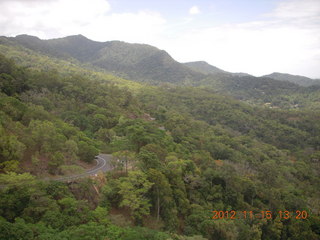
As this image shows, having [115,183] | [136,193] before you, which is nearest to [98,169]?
[115,183]

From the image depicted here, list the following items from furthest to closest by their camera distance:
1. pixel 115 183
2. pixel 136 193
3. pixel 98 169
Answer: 1. pixel 98 169
2. pixel 115 183
3. pixel 136 193

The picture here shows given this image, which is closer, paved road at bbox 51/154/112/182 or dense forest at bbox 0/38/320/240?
dense forest at bbox 0/38/320/240

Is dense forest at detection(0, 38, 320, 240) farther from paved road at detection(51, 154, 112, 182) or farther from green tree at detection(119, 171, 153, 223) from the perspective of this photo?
paved road at detection(51, 154, 112, 182)

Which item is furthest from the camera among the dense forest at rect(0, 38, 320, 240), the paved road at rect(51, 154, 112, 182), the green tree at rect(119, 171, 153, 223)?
the paved road at rect(51, 154, 112, 182)

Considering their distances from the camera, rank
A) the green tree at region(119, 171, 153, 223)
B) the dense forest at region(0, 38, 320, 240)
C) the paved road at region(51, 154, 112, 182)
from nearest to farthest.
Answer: the dense forest at region(0, 38, 320, 240) < the green tree at region(119, 171, 153, 223) < the paved road at region(51, 154, 112, 182)

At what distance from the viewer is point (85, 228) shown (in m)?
13.3

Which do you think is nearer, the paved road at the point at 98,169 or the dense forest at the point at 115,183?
the dense forest at the point at 115,183

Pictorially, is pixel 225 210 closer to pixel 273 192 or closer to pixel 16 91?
pixel 273 192

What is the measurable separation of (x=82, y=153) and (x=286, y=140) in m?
69.7

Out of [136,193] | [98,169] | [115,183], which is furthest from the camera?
[98,169]

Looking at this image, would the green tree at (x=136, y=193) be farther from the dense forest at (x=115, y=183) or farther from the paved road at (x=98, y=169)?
the paved road at (x=98, y=169)

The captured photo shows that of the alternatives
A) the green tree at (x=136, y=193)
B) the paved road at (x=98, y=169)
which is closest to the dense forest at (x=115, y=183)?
the green tree at (x=136, y=193)

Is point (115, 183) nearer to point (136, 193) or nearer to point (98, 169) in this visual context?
point (136, 193)

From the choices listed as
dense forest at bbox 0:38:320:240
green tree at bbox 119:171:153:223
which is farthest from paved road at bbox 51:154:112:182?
green tree at bbox 119:171:153:223
